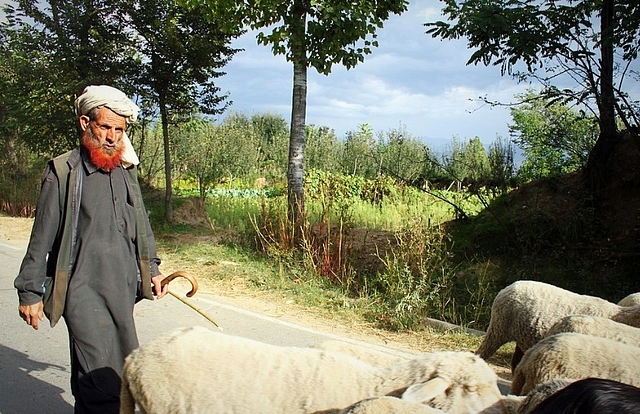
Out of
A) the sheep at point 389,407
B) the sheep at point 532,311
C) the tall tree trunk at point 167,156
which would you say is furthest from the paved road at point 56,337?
the tall tree trunk at point 167,156

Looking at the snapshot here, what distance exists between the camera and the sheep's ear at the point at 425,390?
272 centimetres

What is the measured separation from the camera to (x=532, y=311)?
525 cm

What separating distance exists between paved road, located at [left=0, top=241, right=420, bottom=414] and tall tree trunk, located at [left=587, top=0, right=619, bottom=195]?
5.71 m

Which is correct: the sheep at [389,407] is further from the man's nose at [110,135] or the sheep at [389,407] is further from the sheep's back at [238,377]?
the man's nose at [110,135]

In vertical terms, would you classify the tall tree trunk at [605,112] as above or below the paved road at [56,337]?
above

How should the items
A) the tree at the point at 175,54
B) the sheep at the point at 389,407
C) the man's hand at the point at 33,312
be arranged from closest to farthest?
the sheep at the point at 389,407, the man's hand at the point at 33,312, the tree at the point at 175,54

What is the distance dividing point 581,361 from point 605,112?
6856 millimetres

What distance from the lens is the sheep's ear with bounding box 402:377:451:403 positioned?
2.72 metres

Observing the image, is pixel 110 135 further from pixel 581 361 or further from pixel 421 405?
pixel 581 361

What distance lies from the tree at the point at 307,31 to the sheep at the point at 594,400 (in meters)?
7.73

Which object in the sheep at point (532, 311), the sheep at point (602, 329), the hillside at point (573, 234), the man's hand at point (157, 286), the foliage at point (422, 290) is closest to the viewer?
the man's hand at point (157, 286)

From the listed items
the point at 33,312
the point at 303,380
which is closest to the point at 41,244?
the point at 33,312

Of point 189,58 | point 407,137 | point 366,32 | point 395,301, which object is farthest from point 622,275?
point 407,137

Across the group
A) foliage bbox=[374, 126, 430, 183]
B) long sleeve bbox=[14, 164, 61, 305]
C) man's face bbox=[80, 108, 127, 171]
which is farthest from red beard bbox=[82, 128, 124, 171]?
foliage bbox=[374, 126, 430, 183]
